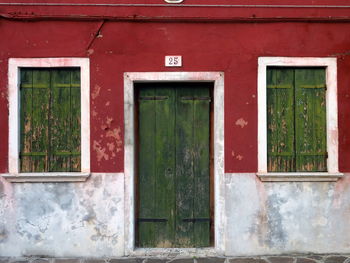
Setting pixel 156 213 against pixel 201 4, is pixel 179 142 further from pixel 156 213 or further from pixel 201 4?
pixel 201 4

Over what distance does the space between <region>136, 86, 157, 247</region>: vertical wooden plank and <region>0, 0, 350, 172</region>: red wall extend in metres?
0.36

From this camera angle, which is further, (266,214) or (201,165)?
(201,165)

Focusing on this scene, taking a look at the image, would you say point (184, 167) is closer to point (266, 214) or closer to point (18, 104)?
point (266, 214)

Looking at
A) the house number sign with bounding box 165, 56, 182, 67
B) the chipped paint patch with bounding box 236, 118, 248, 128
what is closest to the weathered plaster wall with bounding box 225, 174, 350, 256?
the chipped paint patch with bounding box 236, 118, 248, 128

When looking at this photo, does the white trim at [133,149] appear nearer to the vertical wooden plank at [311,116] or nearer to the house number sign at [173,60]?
the house number sign at [173,60]

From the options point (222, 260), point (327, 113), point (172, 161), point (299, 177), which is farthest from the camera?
point (172, 161)

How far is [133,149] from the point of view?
572cm

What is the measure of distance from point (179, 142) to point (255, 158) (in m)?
1.10

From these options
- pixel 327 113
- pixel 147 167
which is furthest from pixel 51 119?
pixel 327 113

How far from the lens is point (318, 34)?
18.8 ft

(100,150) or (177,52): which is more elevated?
(177,52)

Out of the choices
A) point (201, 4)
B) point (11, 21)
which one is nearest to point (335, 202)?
point (201, 4)

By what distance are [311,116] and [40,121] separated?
384 centimetres

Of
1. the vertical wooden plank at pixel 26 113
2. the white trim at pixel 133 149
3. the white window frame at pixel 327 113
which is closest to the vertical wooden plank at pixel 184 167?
the white trim at pixel 133 149
